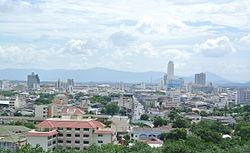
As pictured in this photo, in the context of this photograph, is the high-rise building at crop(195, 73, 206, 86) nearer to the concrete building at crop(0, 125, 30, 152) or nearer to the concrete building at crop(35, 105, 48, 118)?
the concrete building at crop(35, 105, 48, 118)

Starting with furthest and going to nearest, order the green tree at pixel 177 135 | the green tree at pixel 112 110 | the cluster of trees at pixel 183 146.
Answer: the green tree at pixel 112 110 → the green tree at pixel 177 135 → the cluster of trees at pixel 183 146

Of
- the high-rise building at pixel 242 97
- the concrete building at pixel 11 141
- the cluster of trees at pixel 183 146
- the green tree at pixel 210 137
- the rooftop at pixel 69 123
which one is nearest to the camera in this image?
the cluster of trees at pixel 183 146

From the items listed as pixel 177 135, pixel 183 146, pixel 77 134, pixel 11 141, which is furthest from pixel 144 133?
pixel 11 141

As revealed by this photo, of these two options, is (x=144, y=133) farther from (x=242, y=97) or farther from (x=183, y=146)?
(x=242, y=97)

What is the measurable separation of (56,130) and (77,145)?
1.11 meters

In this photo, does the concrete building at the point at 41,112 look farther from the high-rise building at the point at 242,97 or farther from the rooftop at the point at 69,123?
the high-rise building at the point at 242,97

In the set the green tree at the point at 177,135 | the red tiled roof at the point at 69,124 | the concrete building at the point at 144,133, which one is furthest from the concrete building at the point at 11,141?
the green tree at the point at 177,135

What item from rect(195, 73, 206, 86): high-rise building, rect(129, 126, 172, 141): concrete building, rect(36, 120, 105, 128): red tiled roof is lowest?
rect(129, 126, 172, 141): concrete building

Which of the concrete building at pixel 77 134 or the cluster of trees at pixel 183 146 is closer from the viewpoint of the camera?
the cluster of trees at pixel 183 146

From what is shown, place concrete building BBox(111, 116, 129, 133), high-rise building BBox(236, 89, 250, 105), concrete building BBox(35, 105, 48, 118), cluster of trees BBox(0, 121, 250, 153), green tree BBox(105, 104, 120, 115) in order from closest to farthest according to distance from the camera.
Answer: cluster of trees BBox(0, 121, 250, 153)
concrete building BBox(111, 116, 129, 133)
concrete building BBox(35, 105, 48, 118)
green tree BBox(105, 104, 120, 115)
high-rise building BBox(236, 89, 250, 105)

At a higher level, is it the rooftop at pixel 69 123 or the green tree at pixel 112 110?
the rooftop at pixel 69 123

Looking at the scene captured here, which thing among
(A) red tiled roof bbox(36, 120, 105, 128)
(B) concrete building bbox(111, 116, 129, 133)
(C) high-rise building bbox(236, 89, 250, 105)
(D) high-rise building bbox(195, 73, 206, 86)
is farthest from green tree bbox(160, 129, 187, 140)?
(D) high-rise building bbox(195, 73, 206, 86)

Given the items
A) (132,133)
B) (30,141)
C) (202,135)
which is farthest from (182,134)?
(30,141)

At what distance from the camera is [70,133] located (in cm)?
1653
